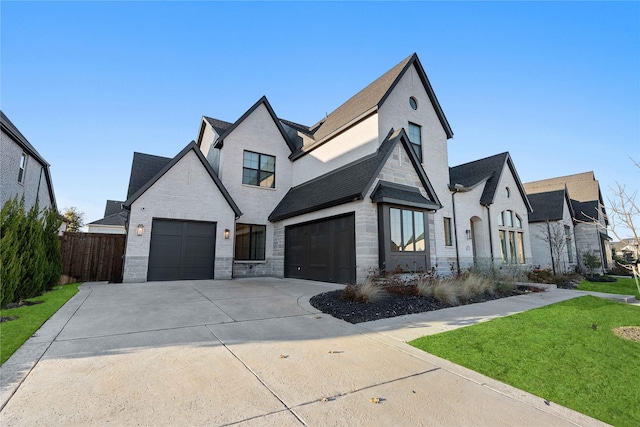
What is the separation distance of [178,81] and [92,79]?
332 cm

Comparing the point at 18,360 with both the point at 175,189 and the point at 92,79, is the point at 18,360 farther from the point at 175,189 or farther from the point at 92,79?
the point at 92,79

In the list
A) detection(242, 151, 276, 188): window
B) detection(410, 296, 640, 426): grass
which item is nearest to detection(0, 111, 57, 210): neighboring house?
detection(242, 151, 276, 188): window

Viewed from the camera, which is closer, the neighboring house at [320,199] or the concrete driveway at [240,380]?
the concrete driveway at [240,380]

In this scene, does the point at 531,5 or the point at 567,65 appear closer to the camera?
the point at 531,5

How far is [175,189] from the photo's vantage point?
12750mm

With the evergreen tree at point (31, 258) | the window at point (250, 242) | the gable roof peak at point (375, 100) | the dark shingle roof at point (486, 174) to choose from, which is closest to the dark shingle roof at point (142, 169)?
the window at point (250, 242)

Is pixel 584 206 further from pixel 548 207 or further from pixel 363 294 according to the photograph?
pixel 363 294

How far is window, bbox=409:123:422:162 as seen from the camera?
1576 cm

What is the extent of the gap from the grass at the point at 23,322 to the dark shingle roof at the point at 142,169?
6700 millimetres

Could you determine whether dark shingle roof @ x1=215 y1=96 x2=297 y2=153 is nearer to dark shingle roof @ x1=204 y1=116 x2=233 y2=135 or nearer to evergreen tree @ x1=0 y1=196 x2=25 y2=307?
dark shingle roof @ x1=204 y1=116 x2=233 y2=135

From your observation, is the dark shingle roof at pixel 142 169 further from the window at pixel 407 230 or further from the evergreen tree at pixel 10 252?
the window at pixel 407 230

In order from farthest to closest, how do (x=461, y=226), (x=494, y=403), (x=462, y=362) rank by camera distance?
1. (x=461, y=226)
2. (x=462, y=362)
3. (x=494, y=403)

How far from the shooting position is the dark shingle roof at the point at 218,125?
16.8 m

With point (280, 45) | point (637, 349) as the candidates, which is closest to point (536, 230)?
point (637, 349)
